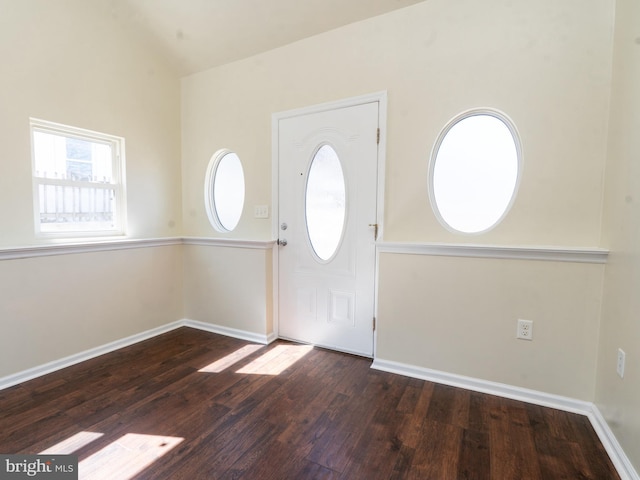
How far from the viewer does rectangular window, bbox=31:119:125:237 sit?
241 cm

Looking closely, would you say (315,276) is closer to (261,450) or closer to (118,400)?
(261,450)

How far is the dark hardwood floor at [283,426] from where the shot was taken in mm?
1501

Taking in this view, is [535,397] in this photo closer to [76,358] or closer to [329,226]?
[329,226]

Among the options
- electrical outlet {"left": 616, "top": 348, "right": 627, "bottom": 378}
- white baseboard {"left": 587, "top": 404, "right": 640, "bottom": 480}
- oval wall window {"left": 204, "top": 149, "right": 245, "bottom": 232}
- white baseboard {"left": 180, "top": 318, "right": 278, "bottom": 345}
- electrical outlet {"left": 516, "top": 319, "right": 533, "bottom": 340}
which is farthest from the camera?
oval wall window {"left": 204, "top": 149, "right": 245, "bottom": 232}

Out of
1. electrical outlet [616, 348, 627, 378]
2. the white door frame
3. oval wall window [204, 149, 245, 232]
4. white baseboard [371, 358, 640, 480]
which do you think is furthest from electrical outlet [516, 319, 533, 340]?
oval wall window [204, 149, 245, 232]

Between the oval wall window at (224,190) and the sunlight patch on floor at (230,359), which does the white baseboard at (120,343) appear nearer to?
the sunlight patch on floor at (230,359)

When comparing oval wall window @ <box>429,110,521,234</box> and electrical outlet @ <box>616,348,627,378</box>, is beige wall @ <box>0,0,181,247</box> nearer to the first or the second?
oval wall window @ <box>429,110,521,234</box>

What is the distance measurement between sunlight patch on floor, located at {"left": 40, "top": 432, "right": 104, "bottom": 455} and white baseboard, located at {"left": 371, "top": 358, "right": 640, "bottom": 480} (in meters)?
1.81

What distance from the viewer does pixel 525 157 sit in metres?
2.04

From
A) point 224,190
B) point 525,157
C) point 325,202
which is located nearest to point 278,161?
point 325,202

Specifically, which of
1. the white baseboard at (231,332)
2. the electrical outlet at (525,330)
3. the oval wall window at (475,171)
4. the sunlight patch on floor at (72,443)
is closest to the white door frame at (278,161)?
the white baseboard at (231,332)

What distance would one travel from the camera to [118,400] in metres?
2.03

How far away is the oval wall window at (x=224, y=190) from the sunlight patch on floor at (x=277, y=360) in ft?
4.32

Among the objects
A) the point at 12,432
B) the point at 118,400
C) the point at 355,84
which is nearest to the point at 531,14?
the point at 355,84
